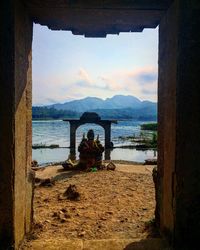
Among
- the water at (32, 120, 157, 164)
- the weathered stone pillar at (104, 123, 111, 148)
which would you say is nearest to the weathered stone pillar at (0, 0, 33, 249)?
the water at (32, 120, 157, 164)

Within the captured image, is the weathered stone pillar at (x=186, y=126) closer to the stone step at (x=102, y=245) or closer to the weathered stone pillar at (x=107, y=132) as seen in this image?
the stone step at (x=102, y=245)

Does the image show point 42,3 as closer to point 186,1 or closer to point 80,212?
point 186,1

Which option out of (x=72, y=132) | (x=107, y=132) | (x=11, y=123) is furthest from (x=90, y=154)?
(x=107, y=132)

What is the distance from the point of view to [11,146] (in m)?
3.12

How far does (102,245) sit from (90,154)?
27.1 ft

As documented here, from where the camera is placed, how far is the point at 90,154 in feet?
38.6

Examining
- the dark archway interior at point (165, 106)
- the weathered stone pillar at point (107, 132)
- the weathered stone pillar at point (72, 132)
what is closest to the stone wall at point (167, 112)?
the dark archway interior at point (165, 106)

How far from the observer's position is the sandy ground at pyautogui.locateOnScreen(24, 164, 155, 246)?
14.6 ft

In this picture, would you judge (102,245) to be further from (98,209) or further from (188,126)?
(98,209)

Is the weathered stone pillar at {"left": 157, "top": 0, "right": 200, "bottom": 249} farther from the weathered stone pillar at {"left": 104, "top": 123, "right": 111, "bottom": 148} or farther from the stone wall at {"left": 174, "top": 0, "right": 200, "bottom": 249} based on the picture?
the weathered stone pillar at {"left": 104, "top": 123, "right": 111, "bottom": 148}

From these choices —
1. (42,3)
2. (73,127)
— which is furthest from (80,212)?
(73,127)

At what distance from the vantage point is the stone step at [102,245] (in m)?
3.43

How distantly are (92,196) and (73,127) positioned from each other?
21.9 meters

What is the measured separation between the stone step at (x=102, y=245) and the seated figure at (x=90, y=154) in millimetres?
7675
